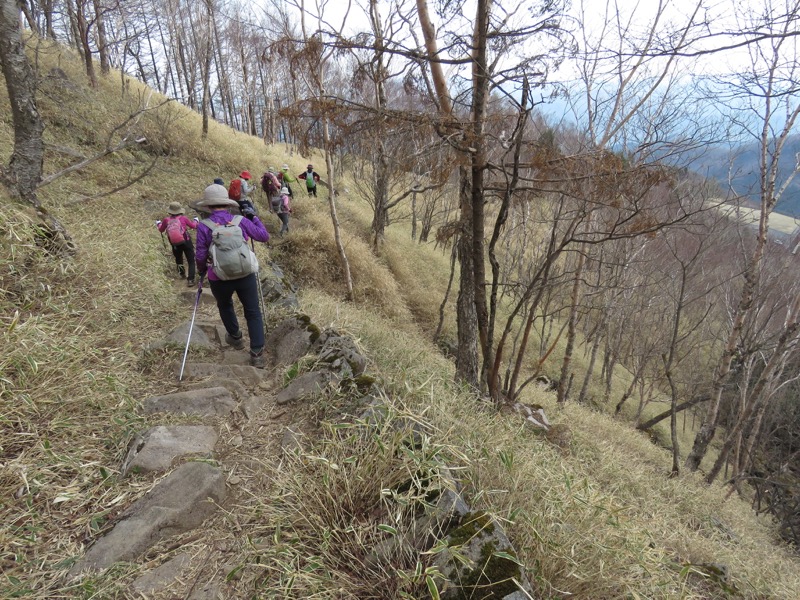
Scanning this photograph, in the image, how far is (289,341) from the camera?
14.3 ft

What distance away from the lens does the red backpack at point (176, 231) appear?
21.2 feet

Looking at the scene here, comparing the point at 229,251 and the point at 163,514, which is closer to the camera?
the point at 163,514

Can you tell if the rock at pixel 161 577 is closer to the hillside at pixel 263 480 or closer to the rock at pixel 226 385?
the hillside at pixel 263 480

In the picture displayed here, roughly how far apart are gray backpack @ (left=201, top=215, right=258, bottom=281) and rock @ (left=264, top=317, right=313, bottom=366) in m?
0.93

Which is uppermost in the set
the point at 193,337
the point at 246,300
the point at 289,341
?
the point at 246,300

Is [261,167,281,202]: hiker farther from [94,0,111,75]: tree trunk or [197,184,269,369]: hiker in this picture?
[197,184,269,369]: hiker

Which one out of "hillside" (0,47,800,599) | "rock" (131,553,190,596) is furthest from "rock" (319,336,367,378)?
"rock" (131,553,190,596)

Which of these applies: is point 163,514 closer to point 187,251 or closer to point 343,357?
point 343,357

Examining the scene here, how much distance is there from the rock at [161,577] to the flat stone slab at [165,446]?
66 cm

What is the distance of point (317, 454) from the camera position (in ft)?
8.18

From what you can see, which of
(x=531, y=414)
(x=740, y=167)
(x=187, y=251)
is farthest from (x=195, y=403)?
(x=740, y=167)

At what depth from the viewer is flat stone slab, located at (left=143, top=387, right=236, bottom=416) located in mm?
3092

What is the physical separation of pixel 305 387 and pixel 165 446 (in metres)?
1.18

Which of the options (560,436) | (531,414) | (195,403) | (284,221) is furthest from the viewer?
(284,221)
